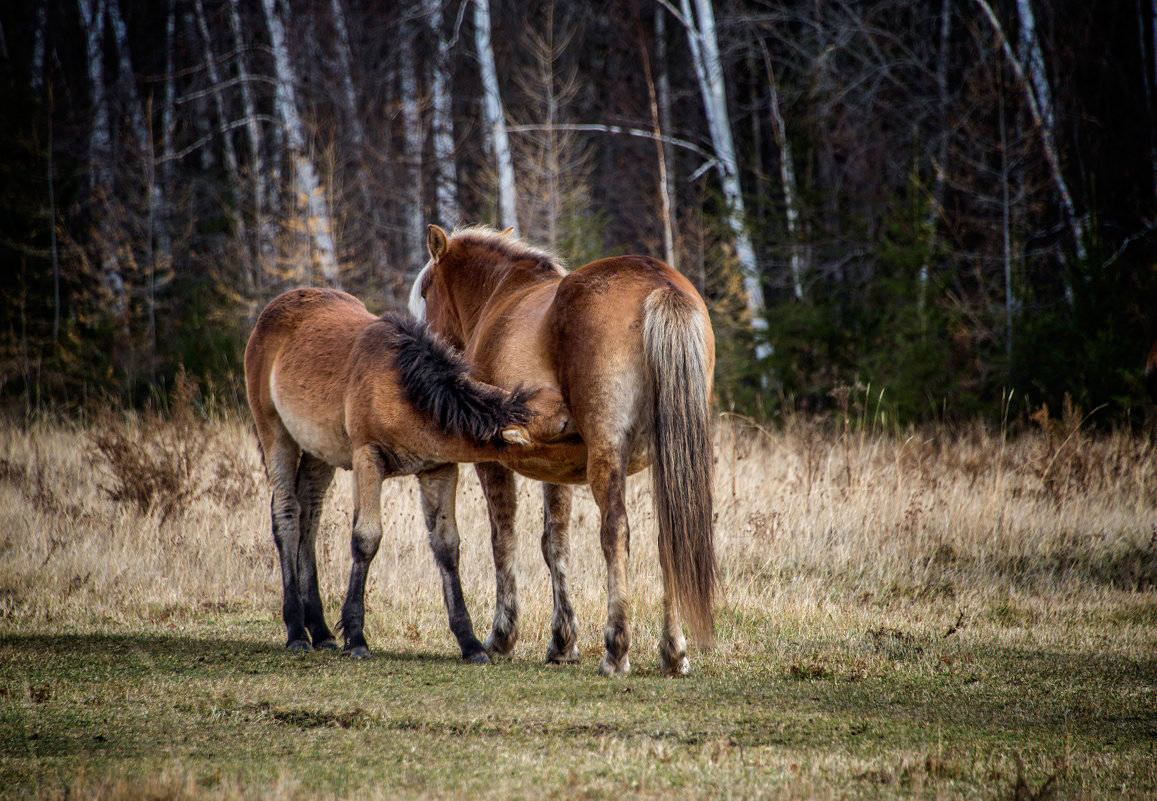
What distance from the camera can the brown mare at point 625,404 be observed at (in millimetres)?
4531

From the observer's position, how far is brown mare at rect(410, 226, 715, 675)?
178 inches

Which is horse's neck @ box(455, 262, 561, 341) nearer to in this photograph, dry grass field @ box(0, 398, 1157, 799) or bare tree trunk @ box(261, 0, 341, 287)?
dry grass field @ box(0, 398, 1157, 799)

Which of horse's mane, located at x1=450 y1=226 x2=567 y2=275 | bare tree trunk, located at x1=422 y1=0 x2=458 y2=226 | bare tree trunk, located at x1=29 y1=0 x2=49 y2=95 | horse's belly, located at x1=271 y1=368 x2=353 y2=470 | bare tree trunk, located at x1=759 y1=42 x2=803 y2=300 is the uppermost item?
bare tree trunk, located at x1=29 y1=0 x2=49 y2=95

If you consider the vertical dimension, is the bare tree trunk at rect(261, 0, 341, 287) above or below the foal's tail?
above

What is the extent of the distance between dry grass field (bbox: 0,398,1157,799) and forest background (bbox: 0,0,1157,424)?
161cm

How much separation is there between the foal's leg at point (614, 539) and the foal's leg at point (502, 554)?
77cm

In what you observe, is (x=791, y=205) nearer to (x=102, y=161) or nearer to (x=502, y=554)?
(x=502, y=554)

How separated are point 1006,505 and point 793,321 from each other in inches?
250

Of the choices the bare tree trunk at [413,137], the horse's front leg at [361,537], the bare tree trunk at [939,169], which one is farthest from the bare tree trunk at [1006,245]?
the bare tree trunk at [413,137]

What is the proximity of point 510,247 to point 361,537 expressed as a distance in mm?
2116

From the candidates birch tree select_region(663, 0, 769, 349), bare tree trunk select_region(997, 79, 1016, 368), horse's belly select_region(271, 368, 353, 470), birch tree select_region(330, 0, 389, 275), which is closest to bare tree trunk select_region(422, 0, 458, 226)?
birch tree select_region(330, 0, 389, 275)

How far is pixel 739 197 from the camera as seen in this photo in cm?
1645

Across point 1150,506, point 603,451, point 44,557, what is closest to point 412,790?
point 603,451

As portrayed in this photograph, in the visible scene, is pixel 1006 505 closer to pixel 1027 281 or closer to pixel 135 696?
pixel 1027 281
